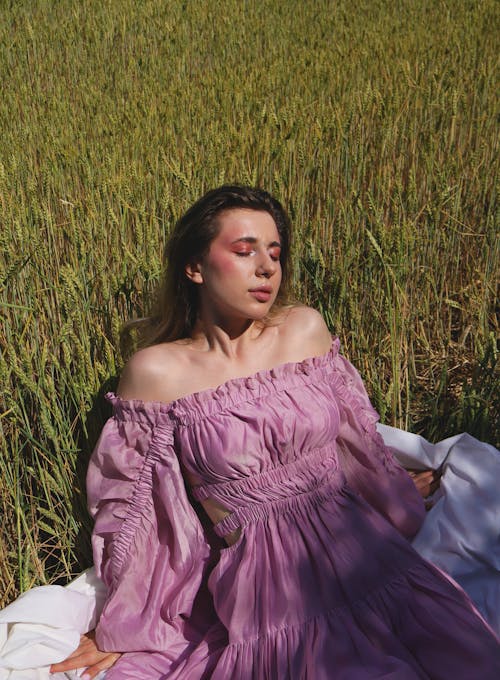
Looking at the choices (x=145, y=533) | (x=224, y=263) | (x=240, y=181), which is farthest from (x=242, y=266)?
(x=240, y=181)

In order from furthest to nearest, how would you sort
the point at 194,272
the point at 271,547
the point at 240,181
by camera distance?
the point at 240,181 → the point at 194,272 → the point at 271,547

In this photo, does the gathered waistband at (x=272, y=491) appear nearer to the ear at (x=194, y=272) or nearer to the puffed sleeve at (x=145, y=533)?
the puffed sleeve at (x=145, y=533)

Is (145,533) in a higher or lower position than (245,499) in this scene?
lower

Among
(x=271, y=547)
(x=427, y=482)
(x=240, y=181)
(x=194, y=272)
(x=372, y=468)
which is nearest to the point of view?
(x=271, y=547)

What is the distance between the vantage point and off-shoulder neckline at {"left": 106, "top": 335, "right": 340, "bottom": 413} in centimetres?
134

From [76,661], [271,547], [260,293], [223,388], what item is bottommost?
[76,661]

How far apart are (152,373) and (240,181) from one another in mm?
1120

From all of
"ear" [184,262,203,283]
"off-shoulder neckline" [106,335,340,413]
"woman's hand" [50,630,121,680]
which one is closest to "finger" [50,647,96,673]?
"woman's hand" [50,630,121,680]

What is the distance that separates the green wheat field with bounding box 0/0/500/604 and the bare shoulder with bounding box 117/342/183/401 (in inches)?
5.8

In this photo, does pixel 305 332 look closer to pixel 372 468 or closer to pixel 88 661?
pixel 372 468

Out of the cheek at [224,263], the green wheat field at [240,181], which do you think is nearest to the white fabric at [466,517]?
the green wheat field at [240,181]

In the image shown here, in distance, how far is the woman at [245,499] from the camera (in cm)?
120

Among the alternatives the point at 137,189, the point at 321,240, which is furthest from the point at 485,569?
the point at 137,189

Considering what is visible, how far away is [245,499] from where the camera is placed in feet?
4.36
